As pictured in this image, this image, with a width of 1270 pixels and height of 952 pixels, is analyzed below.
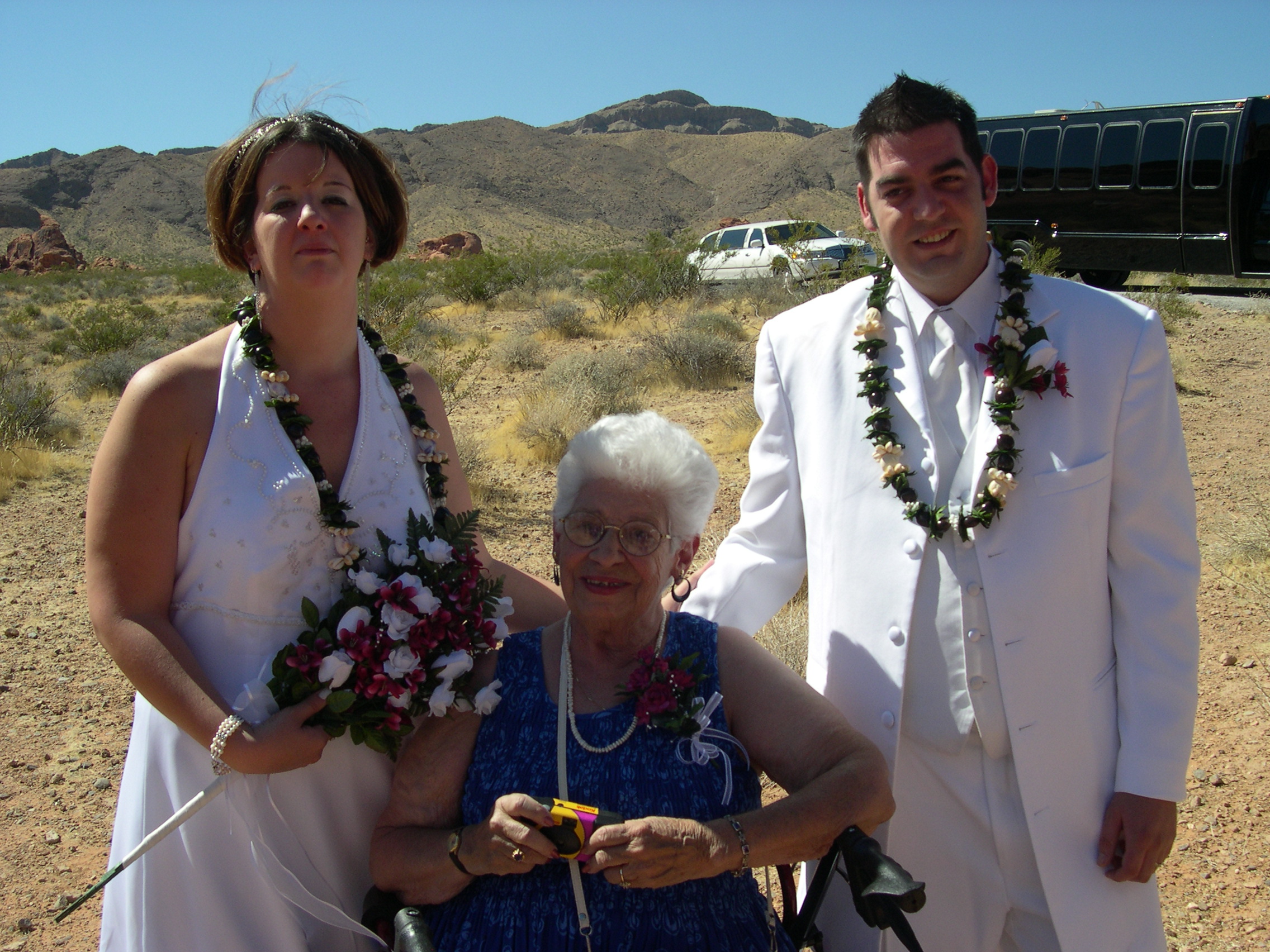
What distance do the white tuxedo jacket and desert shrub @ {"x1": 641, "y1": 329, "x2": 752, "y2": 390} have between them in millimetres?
8476

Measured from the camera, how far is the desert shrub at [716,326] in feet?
40.6

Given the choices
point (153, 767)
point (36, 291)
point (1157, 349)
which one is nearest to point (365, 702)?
point (153, 767)

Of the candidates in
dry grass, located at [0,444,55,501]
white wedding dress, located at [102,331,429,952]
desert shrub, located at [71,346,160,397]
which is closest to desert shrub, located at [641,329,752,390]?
dry grass, located at [0,444,55,501]

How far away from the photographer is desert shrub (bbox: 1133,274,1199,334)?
11.8 m

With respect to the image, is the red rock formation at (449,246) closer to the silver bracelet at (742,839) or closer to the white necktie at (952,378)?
the white necktie at (952,378)

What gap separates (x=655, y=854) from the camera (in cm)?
181

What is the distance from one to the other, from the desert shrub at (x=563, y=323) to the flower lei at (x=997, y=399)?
482 inches

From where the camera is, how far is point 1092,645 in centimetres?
194

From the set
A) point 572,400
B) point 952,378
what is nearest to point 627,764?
point 952,378

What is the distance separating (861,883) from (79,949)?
9.00 feet

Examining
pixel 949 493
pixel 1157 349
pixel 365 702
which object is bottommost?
pixel 365 702

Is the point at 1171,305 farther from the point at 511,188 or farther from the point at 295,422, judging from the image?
the point at 511,188

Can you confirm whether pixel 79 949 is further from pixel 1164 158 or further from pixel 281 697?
pixel 1164 158

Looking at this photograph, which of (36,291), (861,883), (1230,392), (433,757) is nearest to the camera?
(861,883)
